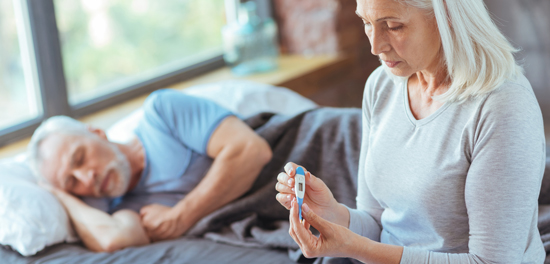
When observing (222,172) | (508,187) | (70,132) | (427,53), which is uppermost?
(427,53)

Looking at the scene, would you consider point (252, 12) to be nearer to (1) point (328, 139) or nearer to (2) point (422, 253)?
(1) point (328, 139)

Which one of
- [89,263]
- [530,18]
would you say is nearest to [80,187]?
[89,263]

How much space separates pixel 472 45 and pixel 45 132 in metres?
1.31

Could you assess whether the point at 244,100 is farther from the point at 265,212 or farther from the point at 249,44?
the point at 249,44

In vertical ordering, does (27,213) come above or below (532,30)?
below

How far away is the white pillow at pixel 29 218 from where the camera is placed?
143 cm

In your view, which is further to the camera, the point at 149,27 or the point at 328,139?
the point at 149,27

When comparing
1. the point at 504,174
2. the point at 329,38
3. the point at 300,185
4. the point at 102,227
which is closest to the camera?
the point at 504,174

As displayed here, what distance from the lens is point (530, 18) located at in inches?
114

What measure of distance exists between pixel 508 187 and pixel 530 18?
2.39m

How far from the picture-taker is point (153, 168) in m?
1.76

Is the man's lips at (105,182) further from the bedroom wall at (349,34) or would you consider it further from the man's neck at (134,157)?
the bedroom wall at (349,34)

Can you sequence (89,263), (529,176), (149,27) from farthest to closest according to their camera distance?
(149,27), (89,263), (529,176)

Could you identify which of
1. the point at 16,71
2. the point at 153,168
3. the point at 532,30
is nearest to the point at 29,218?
the point at 153,168
